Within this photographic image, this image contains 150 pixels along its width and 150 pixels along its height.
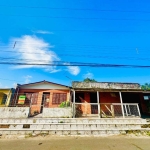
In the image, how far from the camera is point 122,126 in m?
7.19

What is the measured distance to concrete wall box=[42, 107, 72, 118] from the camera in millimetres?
9016

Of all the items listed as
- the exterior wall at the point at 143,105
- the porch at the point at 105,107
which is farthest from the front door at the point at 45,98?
the exterior wall at the point at 143,105

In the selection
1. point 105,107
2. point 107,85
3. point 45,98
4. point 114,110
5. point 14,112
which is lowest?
point 14,112

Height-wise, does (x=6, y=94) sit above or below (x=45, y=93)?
below

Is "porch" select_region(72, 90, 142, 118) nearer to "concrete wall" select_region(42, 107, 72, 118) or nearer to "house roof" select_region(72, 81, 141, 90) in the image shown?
"concrete wall" select_region(42, 107, 72, 118)

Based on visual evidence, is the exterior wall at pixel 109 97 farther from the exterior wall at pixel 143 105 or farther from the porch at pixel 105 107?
the exterior wall at pixel 143 105

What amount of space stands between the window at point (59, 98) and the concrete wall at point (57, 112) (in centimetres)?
397

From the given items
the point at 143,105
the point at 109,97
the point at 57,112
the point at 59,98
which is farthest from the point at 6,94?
the point at 143,105

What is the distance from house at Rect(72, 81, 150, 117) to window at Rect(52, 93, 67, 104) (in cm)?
147

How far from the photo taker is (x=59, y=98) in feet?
43.7

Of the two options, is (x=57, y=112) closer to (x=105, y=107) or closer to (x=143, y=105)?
(x=105, y=107)

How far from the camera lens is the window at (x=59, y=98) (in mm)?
13164

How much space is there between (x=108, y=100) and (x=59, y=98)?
5943 millimetres

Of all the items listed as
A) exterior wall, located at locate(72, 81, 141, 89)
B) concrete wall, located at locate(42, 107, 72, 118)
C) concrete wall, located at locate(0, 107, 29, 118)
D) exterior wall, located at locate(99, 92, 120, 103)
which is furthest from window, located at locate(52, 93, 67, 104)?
concrete wall, located at locate(0, 107, 29, 118)
